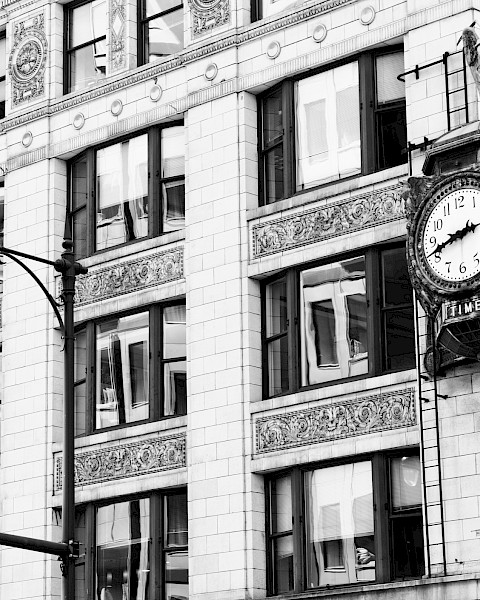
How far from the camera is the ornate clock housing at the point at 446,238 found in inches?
924

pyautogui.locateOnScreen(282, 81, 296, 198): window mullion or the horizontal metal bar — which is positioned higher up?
pyautogui.locateOnScreen(282, 81, 296, 198): window mullion

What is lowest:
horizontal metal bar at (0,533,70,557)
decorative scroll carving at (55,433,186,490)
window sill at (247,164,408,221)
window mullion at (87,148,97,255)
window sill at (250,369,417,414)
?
horizontal metal bar at (0,533,70,557)

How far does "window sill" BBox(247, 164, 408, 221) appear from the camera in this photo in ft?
87.1

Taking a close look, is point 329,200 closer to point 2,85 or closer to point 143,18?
point 143,18

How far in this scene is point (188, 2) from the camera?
30766 mm

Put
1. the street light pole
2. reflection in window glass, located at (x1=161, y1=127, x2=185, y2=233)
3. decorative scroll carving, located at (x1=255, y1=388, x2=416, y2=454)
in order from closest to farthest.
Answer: the street light pole → decorative scroll carving, located at (x1=255, y1=388, x2=416, y2=454) → reflection in window glass, located at (x1=161, y1=127, x2=185, y2=233)

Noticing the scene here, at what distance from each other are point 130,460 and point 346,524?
201 inches

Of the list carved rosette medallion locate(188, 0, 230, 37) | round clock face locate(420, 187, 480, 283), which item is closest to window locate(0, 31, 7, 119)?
carved rosette medallion locate(188, 0, 230, 37)

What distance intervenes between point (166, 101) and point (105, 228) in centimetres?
298

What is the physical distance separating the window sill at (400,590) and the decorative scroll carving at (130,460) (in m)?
3.74

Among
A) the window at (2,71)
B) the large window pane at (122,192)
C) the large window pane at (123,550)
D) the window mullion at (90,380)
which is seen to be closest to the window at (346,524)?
the large window pane at (123,550)

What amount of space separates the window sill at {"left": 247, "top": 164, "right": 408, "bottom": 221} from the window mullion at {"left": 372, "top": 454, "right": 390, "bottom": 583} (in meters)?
4.73

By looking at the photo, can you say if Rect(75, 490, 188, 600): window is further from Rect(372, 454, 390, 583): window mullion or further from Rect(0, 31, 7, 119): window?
Rect(0, 31, 7, 119): window

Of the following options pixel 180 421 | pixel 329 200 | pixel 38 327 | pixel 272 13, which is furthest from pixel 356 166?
pixel 38 327
